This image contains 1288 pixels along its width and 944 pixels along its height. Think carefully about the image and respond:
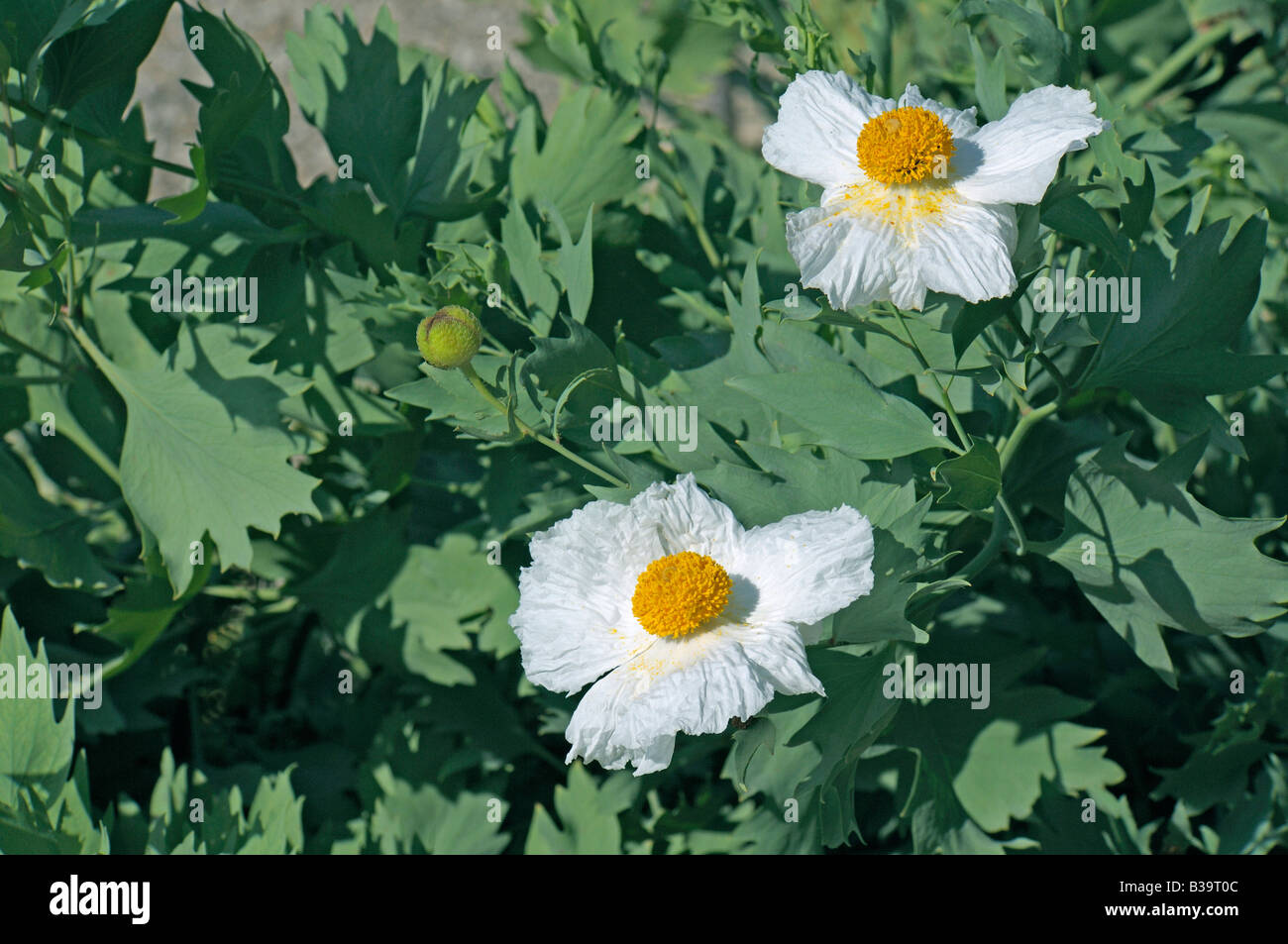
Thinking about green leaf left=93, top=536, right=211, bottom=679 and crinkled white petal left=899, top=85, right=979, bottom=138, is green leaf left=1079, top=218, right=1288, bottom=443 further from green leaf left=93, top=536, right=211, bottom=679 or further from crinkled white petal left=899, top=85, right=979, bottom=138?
green leaf left=93, top=536, right=211, bottom=679

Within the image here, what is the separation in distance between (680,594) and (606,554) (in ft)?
0.22

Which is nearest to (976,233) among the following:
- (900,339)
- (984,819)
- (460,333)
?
(900,339)

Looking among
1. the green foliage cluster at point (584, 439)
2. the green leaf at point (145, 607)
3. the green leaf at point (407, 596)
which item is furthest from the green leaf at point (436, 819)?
the green leaf at point (145, 607)

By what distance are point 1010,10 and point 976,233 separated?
228 mm

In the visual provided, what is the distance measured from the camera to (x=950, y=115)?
0.79 meters

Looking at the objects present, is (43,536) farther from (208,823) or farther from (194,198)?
(194,198)

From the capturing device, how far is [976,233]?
A: 668 millimetres

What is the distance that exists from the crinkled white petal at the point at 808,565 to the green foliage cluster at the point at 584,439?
0.05 m

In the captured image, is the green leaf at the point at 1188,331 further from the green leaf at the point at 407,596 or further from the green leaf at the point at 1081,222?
the green leaf at the point at 407,596

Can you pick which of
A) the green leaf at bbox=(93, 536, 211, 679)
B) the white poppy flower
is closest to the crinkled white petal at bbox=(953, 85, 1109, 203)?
the white poppy flower

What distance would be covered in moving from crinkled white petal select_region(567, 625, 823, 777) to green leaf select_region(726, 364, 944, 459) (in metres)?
0.17

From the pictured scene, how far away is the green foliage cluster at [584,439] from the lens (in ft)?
2.64

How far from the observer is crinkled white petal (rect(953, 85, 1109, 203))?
67 centimetres

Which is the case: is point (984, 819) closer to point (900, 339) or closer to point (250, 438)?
point (900, 339)
